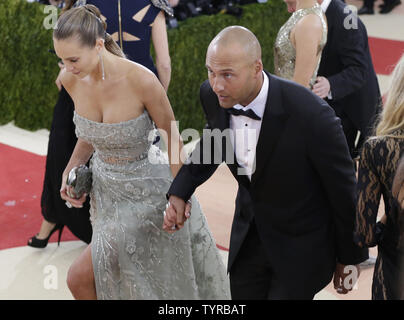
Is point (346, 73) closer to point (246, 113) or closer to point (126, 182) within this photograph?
point (126, 182)

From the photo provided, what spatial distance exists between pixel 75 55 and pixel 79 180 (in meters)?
0.60

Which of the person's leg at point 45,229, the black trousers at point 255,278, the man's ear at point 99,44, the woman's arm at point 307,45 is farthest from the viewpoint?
the person's leg at point 45,229

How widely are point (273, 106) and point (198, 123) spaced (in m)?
4.13

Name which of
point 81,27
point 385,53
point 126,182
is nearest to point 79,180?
point 126,182

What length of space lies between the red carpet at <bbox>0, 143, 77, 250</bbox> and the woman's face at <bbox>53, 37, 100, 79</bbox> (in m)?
1.98

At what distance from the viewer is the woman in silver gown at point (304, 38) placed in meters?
3.67

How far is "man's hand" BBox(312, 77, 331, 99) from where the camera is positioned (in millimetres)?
3971

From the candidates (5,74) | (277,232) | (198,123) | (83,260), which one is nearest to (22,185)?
(5,74)

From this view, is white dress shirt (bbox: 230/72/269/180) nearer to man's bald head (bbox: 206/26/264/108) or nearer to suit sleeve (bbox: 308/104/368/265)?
man's bald head (bbox: 206/26/264/108)

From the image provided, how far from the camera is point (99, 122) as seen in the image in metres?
3.23

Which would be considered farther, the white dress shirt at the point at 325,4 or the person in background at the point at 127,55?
the person in background at the point at 127,55

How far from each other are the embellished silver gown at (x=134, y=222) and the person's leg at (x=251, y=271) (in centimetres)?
49

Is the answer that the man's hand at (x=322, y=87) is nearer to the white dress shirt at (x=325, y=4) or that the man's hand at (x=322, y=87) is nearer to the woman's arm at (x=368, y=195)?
the white dress shirt at (x=325, y=4)

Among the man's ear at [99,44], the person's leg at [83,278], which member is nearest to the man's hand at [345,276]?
the person's leg at [83,278]
